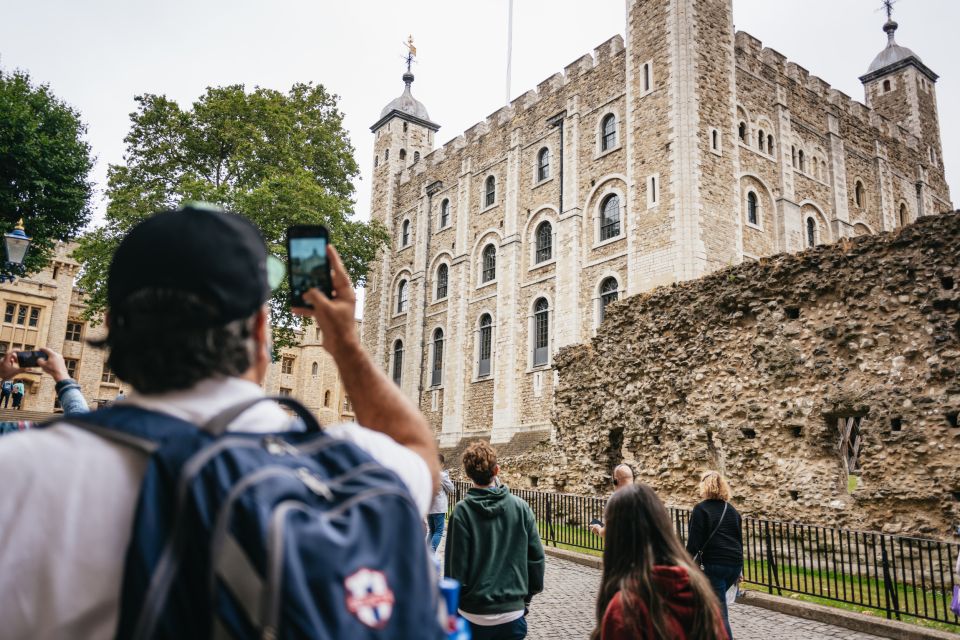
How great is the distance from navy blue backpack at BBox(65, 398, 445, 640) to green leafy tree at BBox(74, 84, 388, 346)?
2186cm

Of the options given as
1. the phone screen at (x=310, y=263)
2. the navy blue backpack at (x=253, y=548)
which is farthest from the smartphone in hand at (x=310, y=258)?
Answer: the navy blue backpack at (x=253, y=548)

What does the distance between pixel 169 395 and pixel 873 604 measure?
961 cm

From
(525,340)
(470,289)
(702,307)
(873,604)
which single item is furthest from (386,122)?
(873,604)

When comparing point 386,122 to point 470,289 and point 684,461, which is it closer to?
point 470,289

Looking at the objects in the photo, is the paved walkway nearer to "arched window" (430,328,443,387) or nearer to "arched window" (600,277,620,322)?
"arched window" (600,277,620,322)

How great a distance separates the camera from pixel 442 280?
117 ft

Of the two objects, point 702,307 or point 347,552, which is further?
point 702,307

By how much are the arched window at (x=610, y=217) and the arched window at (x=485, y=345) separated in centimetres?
746

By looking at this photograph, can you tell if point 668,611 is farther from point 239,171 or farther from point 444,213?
point 444,213

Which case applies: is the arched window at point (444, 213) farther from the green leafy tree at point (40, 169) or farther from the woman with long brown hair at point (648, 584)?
the woman with long brown hair at point (648, 584)

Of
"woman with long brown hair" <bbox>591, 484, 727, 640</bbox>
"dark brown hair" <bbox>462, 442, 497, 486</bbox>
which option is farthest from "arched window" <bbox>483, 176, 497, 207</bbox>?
"woman with long brown hair" <bbox>591, 484, 727, 640</bbox>

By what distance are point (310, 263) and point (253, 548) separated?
2.59 feet

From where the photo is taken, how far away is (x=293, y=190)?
22812mm

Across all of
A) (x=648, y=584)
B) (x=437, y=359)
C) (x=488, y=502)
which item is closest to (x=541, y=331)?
(x=437, y=359)
